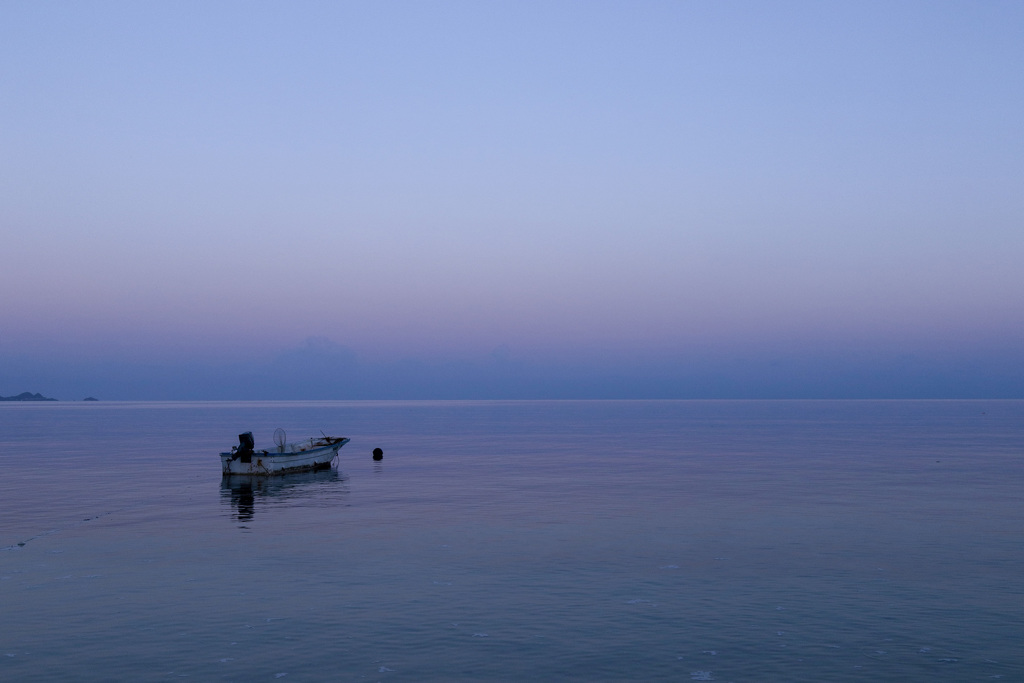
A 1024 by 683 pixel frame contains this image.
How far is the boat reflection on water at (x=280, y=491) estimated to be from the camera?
5444 cm

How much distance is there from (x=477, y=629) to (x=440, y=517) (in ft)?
73.3

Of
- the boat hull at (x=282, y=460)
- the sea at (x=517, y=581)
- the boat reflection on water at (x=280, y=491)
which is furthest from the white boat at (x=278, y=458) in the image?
the sea at (x=517, y=581)

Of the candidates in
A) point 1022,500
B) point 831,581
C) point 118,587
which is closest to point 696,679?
point 831,581

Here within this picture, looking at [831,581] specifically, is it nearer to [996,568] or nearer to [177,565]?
[996,568]

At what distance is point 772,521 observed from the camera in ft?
142

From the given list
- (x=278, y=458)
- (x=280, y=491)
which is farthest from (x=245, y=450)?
(x=280, y=491)

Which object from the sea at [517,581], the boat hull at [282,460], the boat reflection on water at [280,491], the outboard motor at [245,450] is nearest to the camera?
the sea at [517,581]

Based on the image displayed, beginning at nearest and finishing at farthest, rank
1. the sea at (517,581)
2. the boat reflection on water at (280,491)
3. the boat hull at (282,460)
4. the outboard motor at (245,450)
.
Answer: the sea at (517,581) → the boat reflection on water at (280,491) → the boat hull at (282,460) → the outboard motor at (245,450)

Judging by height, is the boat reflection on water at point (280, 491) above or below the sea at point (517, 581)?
below

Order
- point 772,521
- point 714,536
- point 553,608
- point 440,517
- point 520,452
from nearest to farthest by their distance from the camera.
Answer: point 553,608, point 714,536, point 772,521, point 440,517, point 520,452

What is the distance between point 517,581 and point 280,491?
39.5 m

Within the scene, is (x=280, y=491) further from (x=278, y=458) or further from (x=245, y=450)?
(x=278, y=458)

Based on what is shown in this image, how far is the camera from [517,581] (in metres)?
30.0

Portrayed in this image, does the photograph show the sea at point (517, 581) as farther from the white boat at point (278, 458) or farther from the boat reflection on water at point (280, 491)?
the white boat at point (278, 458)
